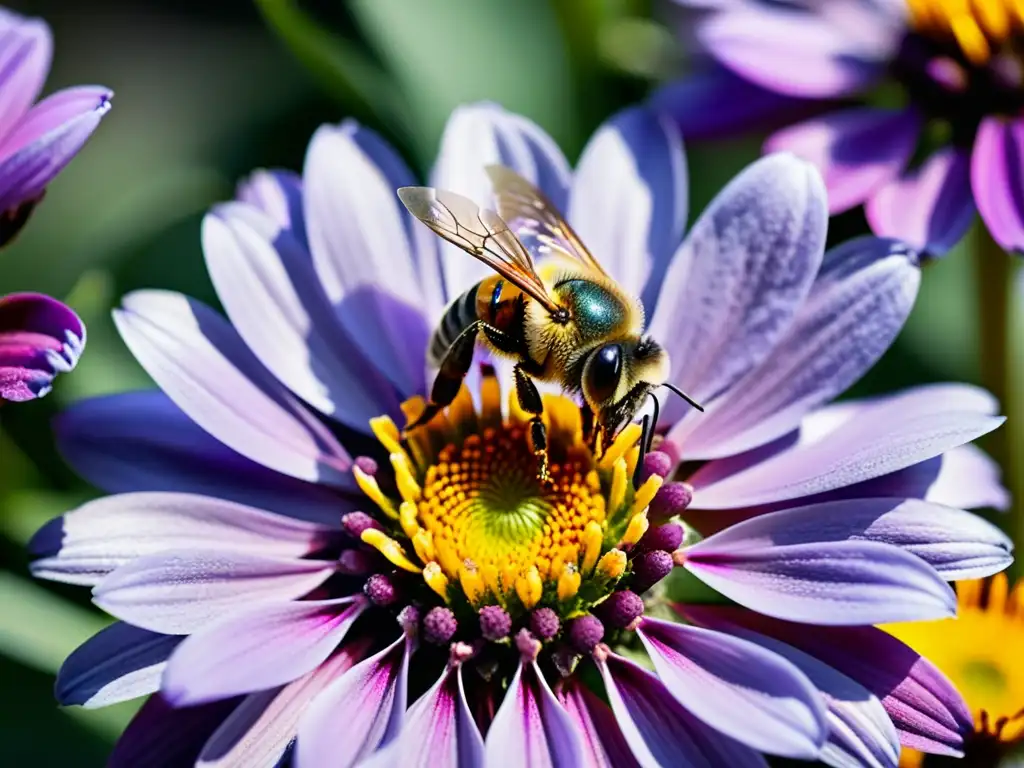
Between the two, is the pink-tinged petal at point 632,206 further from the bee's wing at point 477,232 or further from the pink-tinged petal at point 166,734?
the pink-tinged petal at point 166,734

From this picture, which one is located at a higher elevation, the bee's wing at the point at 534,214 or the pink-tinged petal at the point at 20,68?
the pink-tinged petal at the point at 20,68

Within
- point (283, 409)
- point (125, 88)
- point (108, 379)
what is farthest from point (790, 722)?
point (125, 88)

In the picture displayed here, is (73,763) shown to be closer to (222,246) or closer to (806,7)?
(222,246)

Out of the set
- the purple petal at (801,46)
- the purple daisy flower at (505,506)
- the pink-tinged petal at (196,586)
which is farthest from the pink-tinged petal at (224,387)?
the purple petal at (801,46)

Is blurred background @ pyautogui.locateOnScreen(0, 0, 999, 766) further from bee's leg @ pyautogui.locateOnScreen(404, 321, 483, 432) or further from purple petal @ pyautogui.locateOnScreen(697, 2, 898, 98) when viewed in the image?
bee's leg @ pyautogui.locateOnScreen(404, 321, 483, 432)

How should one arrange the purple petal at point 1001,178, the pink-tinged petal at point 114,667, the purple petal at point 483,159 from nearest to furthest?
the pink-tinged petal at point 114,667 → the purple petal at point 1001,178 → the purple petal at point 483,159

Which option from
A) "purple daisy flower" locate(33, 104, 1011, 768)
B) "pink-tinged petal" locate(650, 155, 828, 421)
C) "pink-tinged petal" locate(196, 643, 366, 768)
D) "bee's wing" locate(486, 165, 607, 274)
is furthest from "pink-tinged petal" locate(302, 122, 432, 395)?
"pink-tinged petal" locate(196, 643, 366, 768)

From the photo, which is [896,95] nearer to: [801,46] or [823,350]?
[801,46]

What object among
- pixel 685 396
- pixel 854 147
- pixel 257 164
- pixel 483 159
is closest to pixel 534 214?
pixel 483 159
